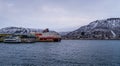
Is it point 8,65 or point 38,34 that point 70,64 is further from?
point 38,34

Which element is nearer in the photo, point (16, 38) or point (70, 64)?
point (70, 64)

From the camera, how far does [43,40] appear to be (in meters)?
175

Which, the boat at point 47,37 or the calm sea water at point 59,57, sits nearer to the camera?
the calm sea water at point 59,57

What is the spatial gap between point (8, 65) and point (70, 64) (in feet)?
36.8

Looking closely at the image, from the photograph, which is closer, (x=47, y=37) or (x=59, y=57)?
(x=59, y=57)

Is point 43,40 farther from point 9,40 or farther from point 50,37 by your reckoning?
point 9,40

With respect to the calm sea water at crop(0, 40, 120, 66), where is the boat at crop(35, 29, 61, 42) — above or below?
above

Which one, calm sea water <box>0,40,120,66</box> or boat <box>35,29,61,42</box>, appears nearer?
calm sea water <box>0,40,120,66</box>

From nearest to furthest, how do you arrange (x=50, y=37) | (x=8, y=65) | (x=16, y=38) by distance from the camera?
(x=8, y=65) < (x=16, y=38) < (x=50, y=37)

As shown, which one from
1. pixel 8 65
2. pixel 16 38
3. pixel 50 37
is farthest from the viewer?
pixel 50 37

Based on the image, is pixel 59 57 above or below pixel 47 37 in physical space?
below

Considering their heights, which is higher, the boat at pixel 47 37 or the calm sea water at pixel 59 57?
the boat at pixel 47 37

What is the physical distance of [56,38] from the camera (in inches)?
6964

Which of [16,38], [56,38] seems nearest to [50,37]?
[56,38]
